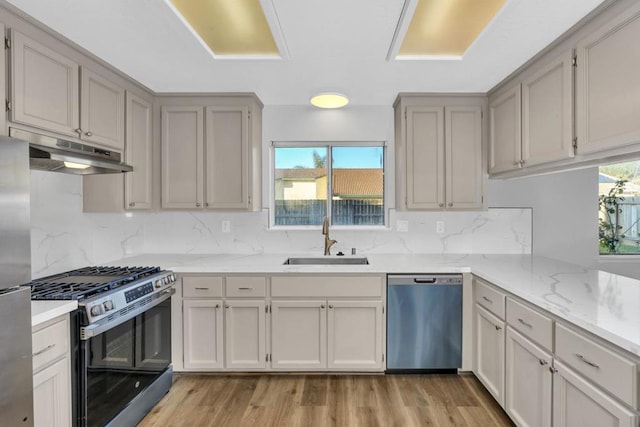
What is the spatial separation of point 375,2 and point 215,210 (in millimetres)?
2011

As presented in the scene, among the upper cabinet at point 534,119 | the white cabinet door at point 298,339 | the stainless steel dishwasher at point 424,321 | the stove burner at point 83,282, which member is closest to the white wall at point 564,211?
the upper cabinet at point 534,119

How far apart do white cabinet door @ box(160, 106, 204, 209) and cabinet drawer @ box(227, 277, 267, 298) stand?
78 cm

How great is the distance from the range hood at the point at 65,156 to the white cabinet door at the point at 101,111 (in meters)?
0.25

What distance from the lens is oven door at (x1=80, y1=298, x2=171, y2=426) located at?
1725mm

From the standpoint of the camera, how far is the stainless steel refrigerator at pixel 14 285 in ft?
3.85

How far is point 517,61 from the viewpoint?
2.25 m

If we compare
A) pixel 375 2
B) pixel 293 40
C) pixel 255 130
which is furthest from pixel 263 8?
pixel 255 130

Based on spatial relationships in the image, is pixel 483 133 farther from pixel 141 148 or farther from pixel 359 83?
pixel 141 148

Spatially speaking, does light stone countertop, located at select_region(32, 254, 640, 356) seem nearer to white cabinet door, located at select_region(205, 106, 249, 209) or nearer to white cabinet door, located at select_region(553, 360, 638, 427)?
white cabinet door, located at select_region(553, 360, 638, 427)

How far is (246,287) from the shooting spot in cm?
255

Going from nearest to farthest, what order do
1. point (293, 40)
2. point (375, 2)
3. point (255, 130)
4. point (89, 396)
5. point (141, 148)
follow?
1. point (375, 2)
2. point (89, 396)
3. point (293, 40)
4. point (141, 148)
5. point (255, 130)

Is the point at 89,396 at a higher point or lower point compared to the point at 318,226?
lower

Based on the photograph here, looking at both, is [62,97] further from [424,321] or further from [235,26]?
[424,321]

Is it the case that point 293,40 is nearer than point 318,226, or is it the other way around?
point 293,40
